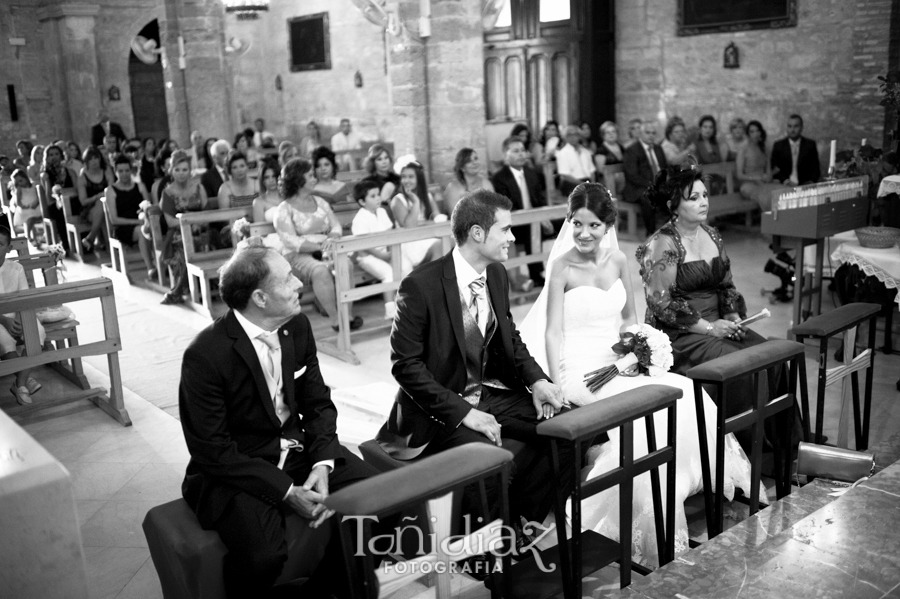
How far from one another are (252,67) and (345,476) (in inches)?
624

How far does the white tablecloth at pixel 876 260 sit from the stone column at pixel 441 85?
391cm

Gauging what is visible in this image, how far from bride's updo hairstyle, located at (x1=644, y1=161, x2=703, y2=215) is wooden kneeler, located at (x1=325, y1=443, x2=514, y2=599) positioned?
2.32m

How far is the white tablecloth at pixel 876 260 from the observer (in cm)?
521

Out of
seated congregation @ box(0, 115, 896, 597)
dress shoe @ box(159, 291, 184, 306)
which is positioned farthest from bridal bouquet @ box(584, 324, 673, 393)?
dress shoe @ box(159, 291, 184, 306)

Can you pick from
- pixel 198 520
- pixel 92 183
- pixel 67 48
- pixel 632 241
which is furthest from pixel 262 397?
pixel 67 48

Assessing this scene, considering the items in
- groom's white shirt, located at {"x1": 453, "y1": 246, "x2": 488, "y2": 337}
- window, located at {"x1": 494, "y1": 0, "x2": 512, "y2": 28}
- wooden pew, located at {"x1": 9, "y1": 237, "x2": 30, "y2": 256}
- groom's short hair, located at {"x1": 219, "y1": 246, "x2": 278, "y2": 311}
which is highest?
window, located at {"x1": 494, "y1": 0, "x2": 512, "y2": 28}

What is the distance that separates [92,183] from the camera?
32.4ft

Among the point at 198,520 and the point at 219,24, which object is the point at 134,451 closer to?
the point at 198,520

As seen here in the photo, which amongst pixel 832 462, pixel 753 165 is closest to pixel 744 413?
pixel 832 462

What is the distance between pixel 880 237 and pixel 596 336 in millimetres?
2489

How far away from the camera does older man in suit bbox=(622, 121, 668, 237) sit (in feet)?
31.1

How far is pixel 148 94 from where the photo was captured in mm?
18375

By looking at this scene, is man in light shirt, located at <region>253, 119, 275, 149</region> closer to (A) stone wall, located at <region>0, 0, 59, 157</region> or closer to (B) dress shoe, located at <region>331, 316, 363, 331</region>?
(A) stone wall, located at <region>0, 0, 59, 157</region>

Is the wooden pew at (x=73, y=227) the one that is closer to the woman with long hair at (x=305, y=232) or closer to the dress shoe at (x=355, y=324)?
the woman with long hair at (x=305, y=232)
